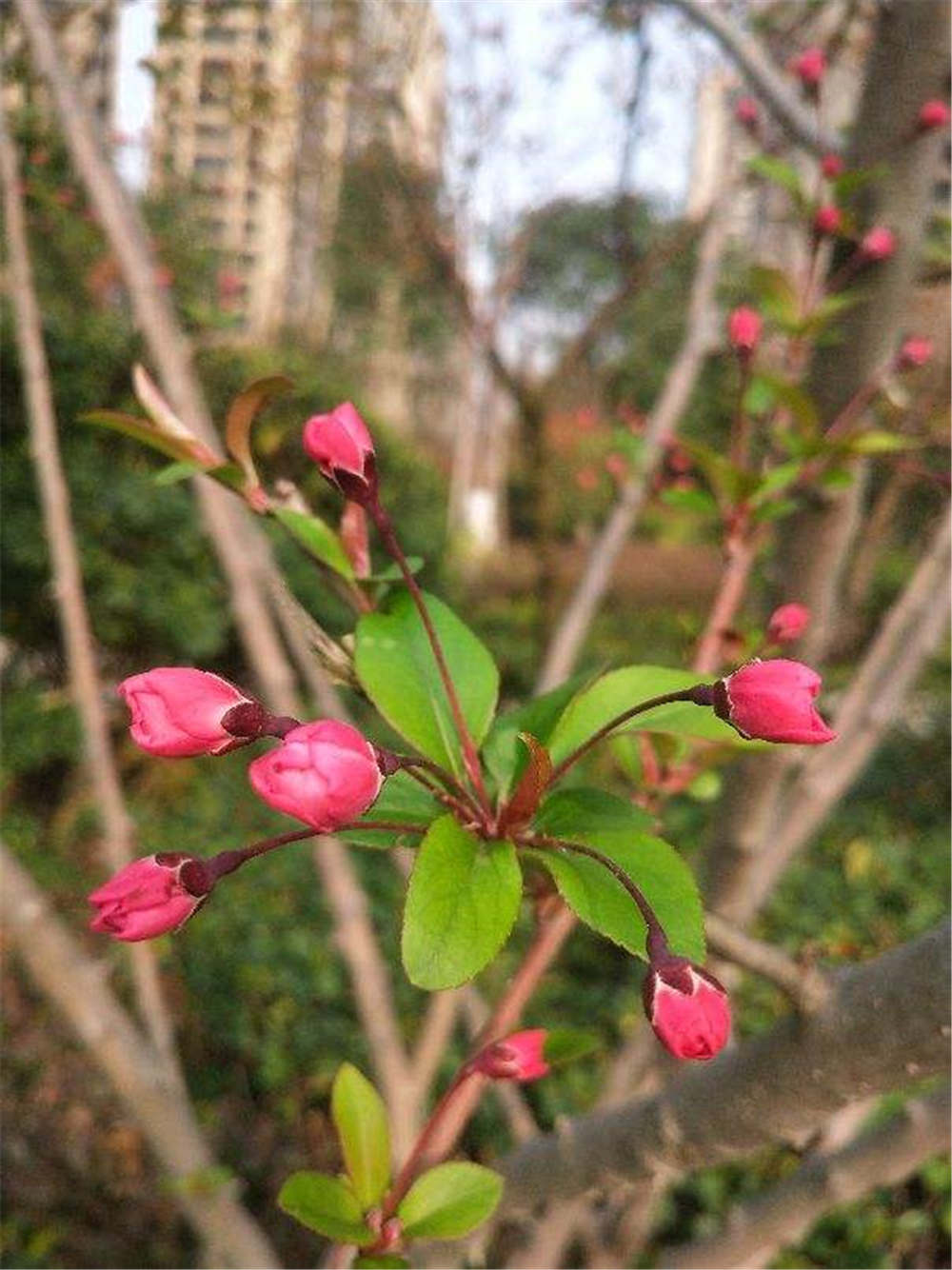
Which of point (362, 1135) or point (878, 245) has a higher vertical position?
point (878, 245)

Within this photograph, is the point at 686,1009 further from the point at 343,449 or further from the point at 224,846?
the point at 224,846

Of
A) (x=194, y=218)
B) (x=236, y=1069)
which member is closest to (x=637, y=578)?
(x=194, y=218)

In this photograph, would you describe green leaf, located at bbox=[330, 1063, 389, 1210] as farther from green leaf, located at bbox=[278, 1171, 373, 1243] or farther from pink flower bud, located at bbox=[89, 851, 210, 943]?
pink flower bud, located at bbox=[89, 851, 210, 943]

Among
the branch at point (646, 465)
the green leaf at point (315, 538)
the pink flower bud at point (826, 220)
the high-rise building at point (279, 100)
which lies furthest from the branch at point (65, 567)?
the pink flower bud at point (826, 220)

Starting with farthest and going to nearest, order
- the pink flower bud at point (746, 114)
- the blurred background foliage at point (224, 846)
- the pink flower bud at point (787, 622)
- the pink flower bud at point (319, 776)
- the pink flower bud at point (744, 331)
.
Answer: the blurred background foliage at point (224, 846) → the pink flower bud at point (746, 114) → the pink flower bud at point (744, 331) → the pink flower bud at point (787, 622) → the pink flower bud at point (319, 776)

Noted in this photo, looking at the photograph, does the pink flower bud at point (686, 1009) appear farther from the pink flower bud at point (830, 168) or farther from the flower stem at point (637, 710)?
the pink flower bud at point (830, 168)

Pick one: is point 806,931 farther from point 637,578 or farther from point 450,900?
point 637,578

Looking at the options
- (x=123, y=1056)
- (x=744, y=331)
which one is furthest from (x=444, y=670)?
(x=123, y=1056)

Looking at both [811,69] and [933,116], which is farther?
[811,69]
